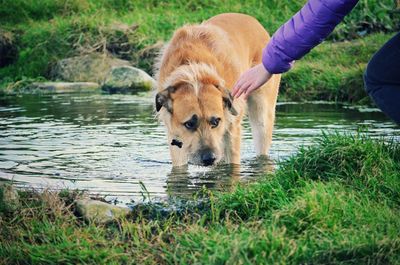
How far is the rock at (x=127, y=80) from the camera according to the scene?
578 inches

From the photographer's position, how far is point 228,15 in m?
9.11

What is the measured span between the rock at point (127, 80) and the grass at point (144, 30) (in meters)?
0.90

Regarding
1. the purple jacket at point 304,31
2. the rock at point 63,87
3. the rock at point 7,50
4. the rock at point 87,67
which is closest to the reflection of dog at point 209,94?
the purple jacket at point 304,31

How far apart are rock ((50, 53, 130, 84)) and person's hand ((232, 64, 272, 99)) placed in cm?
1063

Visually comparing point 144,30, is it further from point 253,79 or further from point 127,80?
point 253,79

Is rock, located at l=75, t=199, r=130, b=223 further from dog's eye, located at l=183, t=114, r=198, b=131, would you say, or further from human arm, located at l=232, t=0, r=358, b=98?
dog's eye, located at l=183, t=114, r=198, b=131

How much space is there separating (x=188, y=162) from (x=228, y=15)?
2.30 metres

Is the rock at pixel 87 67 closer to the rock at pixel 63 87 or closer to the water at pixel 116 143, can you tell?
the rock at pixel 63 87

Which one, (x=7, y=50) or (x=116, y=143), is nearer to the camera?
(x=116, y=143)

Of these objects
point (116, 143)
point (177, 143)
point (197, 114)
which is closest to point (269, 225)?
point (197, 114)

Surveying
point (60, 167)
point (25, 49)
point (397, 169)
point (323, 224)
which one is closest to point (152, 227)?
point (323, 224)

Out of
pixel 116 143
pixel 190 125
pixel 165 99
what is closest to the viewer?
pixel 190 125

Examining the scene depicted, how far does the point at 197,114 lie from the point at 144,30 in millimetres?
9576

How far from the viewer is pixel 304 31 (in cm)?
480
